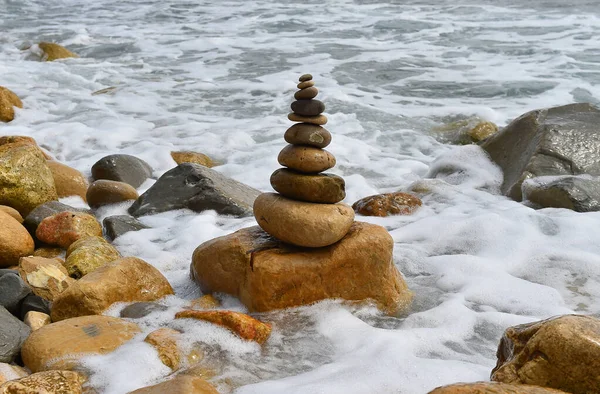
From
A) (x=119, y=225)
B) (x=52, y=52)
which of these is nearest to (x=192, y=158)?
(x=119, y=225)

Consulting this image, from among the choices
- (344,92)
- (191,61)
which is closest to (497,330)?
(344,92)

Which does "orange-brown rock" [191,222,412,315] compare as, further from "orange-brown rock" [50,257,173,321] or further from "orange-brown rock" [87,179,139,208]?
"orange-brown rock" [87,179,139,208]

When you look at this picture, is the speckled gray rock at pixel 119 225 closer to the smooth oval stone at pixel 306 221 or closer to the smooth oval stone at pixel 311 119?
the smooth oval stone at pixel 306 221

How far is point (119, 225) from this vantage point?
4543mm

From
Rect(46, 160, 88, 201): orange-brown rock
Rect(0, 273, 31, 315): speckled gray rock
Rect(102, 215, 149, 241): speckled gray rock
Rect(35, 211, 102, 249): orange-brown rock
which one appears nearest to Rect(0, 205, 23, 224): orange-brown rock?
Rect(35, 211, 102, 249): orange-brown rock

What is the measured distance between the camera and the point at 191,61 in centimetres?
1161

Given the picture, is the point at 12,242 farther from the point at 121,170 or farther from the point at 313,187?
the point at 313,187

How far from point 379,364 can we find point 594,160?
372 cm

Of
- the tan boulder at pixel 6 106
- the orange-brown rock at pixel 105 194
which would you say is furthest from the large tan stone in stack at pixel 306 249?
the tan boulder at pixel 6 106

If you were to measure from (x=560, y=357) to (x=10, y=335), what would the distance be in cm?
230

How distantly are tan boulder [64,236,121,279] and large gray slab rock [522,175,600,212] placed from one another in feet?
10.7

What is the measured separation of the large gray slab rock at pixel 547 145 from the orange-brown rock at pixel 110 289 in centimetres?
322

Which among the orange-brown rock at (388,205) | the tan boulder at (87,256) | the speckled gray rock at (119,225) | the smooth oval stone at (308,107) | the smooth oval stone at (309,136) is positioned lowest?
the orange-brown rock at (388,205)

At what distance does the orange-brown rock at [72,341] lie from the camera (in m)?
2.70
